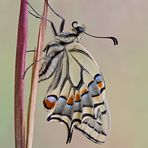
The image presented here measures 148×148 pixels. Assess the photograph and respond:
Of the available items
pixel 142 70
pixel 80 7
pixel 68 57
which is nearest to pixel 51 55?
pixel 68 57

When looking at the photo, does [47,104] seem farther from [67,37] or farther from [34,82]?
[67,37]

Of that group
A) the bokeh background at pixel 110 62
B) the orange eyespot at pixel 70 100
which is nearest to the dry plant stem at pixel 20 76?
the bokeh background at pixel 110 62

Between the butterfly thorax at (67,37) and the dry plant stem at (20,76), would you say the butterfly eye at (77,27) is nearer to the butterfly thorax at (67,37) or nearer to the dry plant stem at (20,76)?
the butterfly thorax at (67,37)

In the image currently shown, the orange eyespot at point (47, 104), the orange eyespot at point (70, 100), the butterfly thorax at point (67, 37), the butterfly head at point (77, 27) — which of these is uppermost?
the butterfly head at point (77, 27)

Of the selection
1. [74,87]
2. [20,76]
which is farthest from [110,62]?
[20,76]

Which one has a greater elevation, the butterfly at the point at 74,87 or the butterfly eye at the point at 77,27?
the butterfly eye at the point at 77,27

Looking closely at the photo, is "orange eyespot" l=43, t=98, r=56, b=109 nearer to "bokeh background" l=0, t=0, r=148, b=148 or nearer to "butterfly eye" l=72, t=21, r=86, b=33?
"bokeh background" l=0, t=0, r=148, b=148
